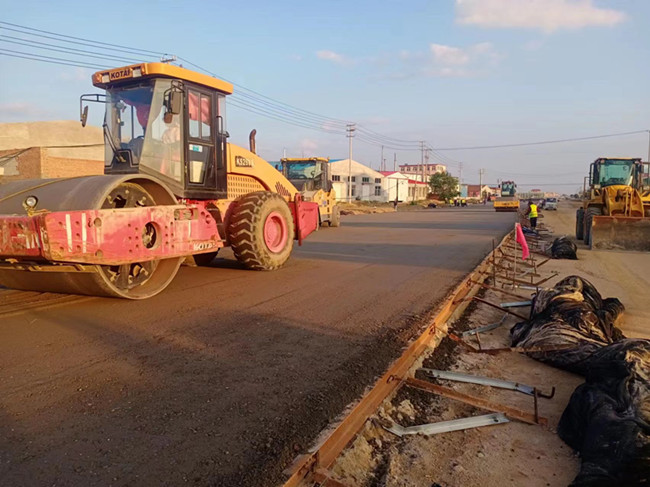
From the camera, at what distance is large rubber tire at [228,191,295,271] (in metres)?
7.98

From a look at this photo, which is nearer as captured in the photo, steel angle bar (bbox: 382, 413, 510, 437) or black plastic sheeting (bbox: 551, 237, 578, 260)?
steel angle bar (bbox: 382, 413, 510, 437)

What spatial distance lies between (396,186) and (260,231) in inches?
2828

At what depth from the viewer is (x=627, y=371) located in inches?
124

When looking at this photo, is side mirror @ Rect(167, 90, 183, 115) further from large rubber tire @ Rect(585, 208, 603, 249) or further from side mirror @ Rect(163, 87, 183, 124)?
large rubber tire @ Rect(585, 208, 603, 249)

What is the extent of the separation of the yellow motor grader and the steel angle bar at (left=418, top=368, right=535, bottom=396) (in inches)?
145

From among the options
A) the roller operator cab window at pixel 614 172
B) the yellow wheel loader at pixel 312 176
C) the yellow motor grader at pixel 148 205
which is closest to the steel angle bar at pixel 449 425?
the yellow motor grader at pixel 148 205

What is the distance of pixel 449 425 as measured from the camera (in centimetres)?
330

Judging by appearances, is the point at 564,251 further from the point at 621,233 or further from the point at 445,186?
the point at 445,186

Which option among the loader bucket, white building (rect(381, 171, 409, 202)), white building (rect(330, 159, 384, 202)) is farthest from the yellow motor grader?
white building (rect(381, 171, 409, 202))

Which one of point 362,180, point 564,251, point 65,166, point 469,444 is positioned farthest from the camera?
point 362,180

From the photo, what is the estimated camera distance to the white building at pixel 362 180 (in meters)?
70.1

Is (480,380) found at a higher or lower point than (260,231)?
lower

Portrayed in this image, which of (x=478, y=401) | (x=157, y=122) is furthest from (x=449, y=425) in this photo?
(x=157, y=122)

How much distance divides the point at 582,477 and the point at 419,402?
1.32 meters
